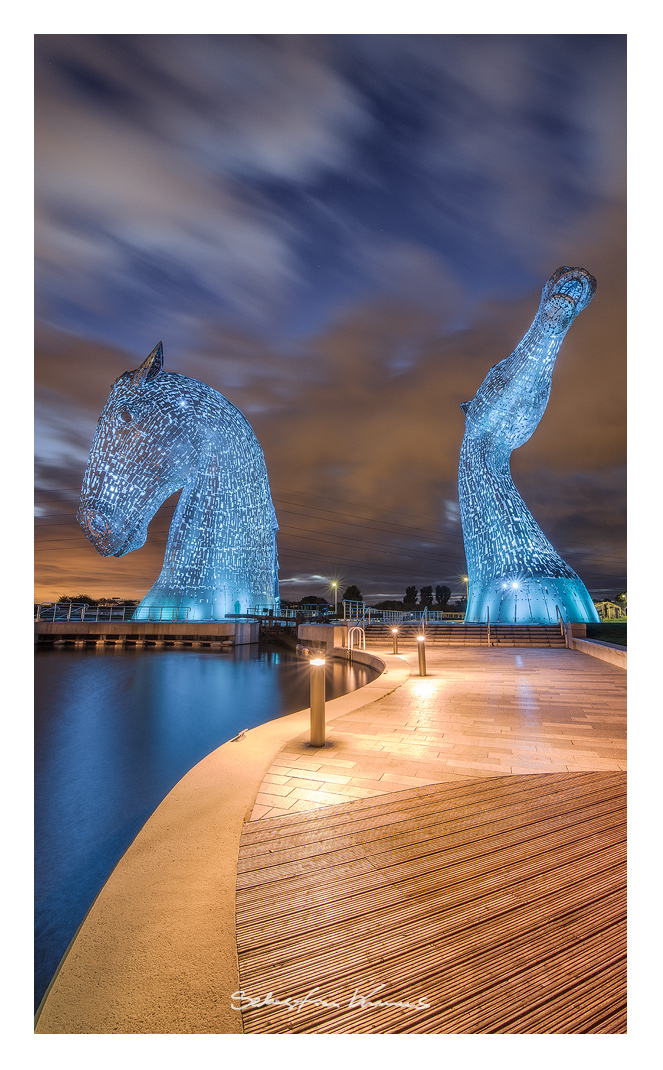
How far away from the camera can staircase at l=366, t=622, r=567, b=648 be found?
17.3 metres

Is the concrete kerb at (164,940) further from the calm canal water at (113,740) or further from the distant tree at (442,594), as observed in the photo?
the distant tree at (442,594)

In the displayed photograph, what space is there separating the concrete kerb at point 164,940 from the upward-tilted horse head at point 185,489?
65.0 feet

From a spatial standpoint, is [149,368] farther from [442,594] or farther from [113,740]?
[442,594]

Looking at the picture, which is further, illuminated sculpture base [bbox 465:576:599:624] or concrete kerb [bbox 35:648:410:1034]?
illuminated sculpture base [bbox 465:576:599:624]

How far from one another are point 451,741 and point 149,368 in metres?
20.7

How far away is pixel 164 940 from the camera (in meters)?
1.98

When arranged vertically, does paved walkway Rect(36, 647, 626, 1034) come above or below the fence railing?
above

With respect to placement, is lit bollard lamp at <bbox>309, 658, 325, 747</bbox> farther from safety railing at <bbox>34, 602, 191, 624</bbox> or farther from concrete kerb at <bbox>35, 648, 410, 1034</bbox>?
safety railing at <bbox>34, 602, 191, 624</bbox>

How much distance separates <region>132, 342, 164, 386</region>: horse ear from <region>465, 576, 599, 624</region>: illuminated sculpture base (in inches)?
678

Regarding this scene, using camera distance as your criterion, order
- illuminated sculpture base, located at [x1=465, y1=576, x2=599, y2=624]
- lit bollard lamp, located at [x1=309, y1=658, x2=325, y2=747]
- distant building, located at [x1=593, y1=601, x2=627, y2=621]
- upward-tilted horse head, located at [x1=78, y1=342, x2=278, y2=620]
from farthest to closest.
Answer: distant building, located at [x1=593, y1=601, x2=627, y2=621]
upward-tilted horse head, located at [x1=78, y1=342, x2=278, y2=620]
illuminated sculpture base, located at [x1=465, y1=576, x2=599, y2=624]
lit bollard lamp, located at [x1=309, y1=658, x2=325, y2=747]

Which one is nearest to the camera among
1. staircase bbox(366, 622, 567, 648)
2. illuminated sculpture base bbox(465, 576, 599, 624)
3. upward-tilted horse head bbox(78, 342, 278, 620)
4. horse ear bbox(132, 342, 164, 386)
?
staircase bbox(366, 622, 567, 648)
